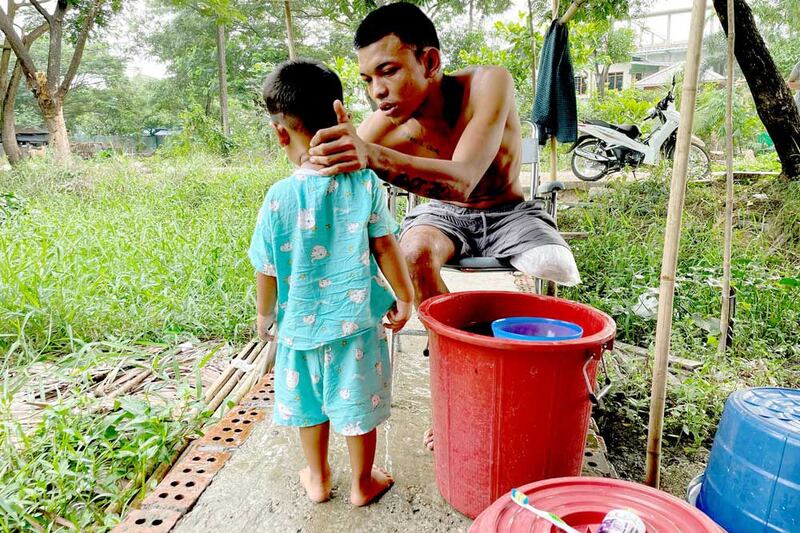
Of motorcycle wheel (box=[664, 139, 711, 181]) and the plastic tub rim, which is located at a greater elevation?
motorcycle wheel (box=[664, 139, 711, 181])

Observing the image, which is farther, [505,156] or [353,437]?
[505,156]

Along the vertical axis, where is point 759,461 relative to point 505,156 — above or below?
below

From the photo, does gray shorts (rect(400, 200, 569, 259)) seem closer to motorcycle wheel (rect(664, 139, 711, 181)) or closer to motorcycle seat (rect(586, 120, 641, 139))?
motorcycle wheel (rect(664, 139, 711, 181))

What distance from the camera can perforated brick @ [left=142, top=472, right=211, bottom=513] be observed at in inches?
58.1

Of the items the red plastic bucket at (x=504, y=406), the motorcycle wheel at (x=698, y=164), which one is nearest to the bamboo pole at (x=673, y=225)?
the red plastic bucket at (x=504, y=406)

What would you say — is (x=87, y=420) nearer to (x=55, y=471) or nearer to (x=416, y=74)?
(x=55, y=471)

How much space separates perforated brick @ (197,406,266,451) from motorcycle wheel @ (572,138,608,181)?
6186 mm

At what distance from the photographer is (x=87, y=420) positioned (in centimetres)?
197

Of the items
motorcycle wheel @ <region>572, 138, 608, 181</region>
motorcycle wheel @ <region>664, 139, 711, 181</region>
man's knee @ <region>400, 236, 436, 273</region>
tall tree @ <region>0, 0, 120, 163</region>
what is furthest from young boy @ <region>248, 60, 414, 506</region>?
tall tree @ <region>0, 0, 120, 163</region>

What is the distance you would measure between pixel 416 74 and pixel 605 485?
1.52 metres

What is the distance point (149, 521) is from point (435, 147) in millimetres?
1742

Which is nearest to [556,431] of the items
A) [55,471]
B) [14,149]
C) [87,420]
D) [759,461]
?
[759,461]

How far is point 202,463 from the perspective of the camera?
1.69 m

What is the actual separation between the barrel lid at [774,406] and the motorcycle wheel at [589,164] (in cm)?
629
